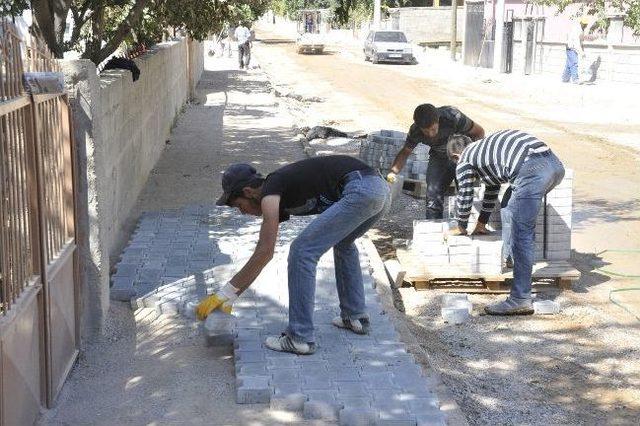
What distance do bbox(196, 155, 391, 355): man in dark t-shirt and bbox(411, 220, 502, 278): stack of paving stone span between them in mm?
2182

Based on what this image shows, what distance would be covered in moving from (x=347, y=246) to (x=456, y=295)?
1.91 m

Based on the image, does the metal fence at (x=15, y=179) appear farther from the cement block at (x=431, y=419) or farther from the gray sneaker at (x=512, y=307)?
the gray sneaker at (x=512, y=307)

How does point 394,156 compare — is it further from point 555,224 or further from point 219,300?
point 219,300

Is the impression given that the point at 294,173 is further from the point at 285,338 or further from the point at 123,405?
the point at 123,405

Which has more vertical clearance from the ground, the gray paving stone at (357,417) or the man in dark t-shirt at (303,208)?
the man in dark t-shirt at (303,208)

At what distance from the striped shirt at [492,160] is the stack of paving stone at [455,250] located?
23cm

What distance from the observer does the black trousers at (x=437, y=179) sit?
865 cm

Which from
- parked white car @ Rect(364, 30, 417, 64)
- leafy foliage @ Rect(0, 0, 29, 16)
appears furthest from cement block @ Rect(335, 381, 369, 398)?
parked white car @ Rect(364, 30, 417, 64)

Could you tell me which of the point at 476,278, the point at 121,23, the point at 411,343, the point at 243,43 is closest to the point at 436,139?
the point at 476,278

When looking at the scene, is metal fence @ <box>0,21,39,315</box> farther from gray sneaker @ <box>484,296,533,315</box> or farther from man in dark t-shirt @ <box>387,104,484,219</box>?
man in dark t-shirt @ <box>387,104,484,219</box>

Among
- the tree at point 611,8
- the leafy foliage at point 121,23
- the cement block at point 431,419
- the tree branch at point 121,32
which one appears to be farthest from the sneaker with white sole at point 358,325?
the tree at point 611,8

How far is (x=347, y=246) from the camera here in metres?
5.85

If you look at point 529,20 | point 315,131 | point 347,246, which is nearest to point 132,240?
point 347,246

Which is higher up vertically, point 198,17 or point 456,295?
point 198,17
